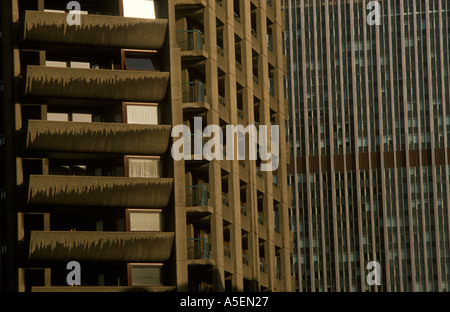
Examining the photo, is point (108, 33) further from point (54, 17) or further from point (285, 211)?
point (285, 211)

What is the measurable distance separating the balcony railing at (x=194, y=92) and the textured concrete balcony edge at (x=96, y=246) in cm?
1089

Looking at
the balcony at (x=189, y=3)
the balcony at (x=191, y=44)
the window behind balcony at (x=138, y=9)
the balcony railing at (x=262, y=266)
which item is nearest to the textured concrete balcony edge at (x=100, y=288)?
the balcony at (x=191, y=44)

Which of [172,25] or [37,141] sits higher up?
[172,25]

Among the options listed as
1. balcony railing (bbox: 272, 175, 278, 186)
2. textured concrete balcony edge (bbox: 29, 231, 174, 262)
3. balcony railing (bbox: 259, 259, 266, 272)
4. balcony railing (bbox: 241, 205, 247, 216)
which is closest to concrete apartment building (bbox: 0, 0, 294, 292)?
textured concrete balcony edge (bbox: 29, 231, 174, 262)

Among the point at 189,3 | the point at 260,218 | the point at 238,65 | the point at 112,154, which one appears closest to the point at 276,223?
the point at 260,218

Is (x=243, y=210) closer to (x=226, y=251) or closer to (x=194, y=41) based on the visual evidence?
(x=226, y=251)

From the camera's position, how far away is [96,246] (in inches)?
3447

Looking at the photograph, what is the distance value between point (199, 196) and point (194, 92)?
24.2 ft

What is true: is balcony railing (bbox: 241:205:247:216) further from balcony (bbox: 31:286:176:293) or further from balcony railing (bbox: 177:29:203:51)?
balcony (bbox: 31:286:176:293)

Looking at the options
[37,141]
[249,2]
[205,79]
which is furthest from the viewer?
[249,2]

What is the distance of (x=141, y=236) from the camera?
291 feet
